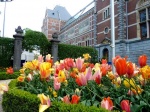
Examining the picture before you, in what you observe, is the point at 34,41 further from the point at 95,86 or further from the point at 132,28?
the point at 95,86

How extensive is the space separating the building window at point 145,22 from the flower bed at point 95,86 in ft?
65.1

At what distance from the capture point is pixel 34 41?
17.3 m

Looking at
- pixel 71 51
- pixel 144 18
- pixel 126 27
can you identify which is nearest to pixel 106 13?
pixel 126 27

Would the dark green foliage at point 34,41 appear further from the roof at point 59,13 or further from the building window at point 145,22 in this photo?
the roof at point 59,13

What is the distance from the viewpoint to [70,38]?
48594 mm

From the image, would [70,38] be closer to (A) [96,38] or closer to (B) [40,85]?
(A) [96,38]

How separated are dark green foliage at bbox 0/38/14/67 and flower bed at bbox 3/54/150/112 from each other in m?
13.9

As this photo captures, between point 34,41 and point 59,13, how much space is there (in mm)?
54658

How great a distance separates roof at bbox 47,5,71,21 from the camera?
67.4 meters

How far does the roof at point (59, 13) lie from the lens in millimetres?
67438

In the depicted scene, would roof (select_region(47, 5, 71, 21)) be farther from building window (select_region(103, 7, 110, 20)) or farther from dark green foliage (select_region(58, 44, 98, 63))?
dark green foliage (select_region(58, 44, 98, 63))

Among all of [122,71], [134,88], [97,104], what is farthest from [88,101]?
[122,71]

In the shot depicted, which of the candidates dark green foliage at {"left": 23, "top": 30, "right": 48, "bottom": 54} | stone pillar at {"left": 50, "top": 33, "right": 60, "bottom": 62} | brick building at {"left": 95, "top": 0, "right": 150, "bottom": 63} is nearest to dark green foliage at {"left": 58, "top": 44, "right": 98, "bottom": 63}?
stone pillar at {"left": 50, "top": 33, "right": 60, "bottom": 62}

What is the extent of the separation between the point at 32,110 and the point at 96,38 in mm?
26849
